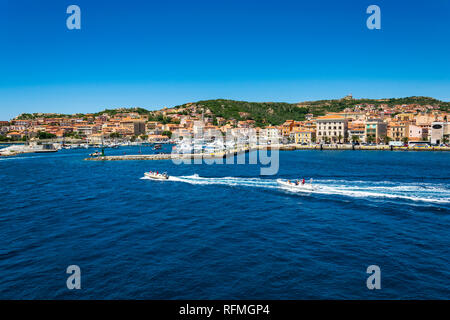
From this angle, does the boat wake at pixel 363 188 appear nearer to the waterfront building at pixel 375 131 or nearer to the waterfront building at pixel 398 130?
the waterfront building at pixel 375 131

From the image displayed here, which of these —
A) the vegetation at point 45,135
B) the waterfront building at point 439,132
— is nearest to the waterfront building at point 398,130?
the waterfront building at point 439,132

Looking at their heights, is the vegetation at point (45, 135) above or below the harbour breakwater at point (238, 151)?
above

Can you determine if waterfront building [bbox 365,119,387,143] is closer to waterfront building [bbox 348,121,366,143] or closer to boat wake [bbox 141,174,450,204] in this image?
waterfront building [bbox 348,121,366,143]

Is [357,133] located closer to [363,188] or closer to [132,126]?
[363,188]

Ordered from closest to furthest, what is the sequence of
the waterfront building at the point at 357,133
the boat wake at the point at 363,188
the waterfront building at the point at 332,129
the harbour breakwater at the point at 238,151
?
the boat wake at the point at 363,188 → the harbour breakwater at the point at 238,151 → the waterfront building at the point at 357,133 → the waterfront building at the point at 332,129

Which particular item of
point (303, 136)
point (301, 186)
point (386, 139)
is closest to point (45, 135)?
point (303, 136)
